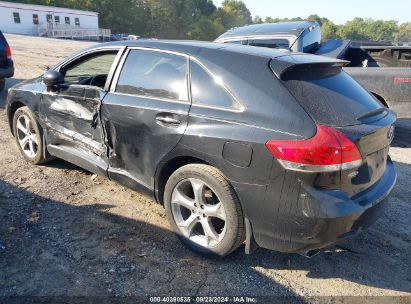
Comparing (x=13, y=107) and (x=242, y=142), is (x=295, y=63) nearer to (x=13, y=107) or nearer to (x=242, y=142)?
(x=242, y=142)

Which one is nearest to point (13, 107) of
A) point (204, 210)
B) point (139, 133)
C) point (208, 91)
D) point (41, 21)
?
point (139, 133)

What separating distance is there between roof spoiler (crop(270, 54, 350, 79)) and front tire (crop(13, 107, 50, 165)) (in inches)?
122

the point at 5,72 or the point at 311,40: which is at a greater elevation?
the point at 311,40

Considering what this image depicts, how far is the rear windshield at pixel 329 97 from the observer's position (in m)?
2.48

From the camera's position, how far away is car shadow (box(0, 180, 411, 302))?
8.65 ft

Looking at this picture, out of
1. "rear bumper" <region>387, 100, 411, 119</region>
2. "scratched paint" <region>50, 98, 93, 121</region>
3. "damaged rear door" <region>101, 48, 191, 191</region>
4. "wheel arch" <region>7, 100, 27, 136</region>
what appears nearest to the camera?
"damaged rear door" <region>101, 48, 191, 191</region>

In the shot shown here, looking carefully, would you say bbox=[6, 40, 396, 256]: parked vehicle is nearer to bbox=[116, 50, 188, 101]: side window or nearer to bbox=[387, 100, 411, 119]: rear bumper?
bbox=[116, 50, 188, 101]: side window

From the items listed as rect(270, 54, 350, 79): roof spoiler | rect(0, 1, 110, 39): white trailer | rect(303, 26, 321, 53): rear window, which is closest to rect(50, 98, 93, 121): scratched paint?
rect(270, 54, 350, 79): roof spoiler

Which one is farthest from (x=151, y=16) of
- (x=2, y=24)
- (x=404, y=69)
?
(x=404, y=69)

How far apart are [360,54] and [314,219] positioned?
22.0 feet

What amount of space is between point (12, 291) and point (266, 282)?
1.88m

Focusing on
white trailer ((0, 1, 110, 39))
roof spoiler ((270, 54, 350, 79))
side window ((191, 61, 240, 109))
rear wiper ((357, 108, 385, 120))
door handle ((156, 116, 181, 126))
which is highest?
roof spoiler ((270, 54, 350, 79))

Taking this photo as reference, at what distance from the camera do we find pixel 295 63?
267 centimetres

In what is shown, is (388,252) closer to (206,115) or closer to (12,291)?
(206,115)
